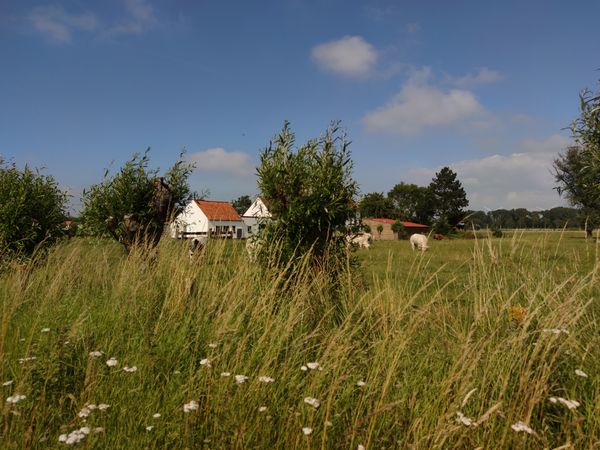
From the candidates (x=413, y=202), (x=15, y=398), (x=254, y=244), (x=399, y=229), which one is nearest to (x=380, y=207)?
(x=413, y=202)

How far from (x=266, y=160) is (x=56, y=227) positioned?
9695mm

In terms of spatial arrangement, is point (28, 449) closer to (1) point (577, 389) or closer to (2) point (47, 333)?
(2) point (47, 333)

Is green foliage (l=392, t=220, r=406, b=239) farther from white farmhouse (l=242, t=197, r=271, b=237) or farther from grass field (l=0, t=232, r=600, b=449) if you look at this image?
grass field (l=0, t=232, r=600, b=449)

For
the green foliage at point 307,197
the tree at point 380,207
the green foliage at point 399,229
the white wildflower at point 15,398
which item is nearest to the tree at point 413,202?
the tree at point 380,207

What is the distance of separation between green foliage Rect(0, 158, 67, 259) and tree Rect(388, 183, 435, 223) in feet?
302

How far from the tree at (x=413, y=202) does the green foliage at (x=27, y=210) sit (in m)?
91.9

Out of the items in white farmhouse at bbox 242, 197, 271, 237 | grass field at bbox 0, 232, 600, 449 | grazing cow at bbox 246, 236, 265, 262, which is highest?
white farmhouse at bbox 242, 197, 271, 237

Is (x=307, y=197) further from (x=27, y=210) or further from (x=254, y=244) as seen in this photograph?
(x=27, y=210)

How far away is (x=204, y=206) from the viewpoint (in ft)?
177

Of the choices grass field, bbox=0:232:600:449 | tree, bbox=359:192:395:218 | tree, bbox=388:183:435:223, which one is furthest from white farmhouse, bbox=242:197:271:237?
tree, bbox=388:183:435:223

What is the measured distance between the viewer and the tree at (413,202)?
98625mm

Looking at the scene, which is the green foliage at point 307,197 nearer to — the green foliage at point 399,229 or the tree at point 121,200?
the tree at point 121,200

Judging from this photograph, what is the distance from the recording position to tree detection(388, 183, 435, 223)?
98625mm

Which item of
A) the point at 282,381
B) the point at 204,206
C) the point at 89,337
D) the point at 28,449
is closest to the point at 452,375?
the point at 282,381
